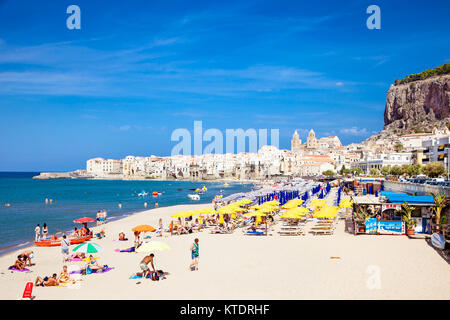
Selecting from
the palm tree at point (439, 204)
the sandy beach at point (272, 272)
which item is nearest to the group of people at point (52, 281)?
the sandy beach at point (272, 272)

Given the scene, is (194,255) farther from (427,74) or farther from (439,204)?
(427,74)

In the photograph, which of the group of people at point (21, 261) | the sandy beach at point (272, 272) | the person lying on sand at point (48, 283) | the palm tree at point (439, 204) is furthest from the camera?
the palm tree at point (439, 204)

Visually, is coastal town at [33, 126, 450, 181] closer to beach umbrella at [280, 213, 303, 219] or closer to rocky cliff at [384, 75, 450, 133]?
rocky cliff at [384, 75, 450, 133]

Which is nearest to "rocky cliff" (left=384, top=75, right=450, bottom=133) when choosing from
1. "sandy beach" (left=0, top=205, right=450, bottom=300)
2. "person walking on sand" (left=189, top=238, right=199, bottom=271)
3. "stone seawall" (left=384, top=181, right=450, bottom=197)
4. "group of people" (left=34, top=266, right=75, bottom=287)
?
"stone seawall" (left=384, top=181, right=450, bottom=197)

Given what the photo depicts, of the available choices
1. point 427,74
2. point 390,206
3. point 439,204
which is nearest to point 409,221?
point 390,206

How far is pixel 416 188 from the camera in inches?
969

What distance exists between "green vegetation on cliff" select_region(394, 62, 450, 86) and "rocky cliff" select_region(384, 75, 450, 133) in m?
2.21

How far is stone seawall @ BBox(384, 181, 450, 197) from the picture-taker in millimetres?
18533

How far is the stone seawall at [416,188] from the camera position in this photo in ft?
60.8

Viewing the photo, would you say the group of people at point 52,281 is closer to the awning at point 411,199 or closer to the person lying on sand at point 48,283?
the person lying on sand at point 48,283

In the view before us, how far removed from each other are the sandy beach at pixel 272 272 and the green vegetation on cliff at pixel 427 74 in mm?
125387

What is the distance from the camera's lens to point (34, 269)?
12.9 meters
